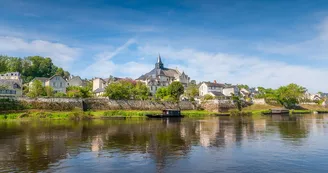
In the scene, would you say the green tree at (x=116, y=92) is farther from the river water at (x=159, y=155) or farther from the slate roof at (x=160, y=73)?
the slate roof at (x=160, y=73)

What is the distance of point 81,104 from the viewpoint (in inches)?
2798

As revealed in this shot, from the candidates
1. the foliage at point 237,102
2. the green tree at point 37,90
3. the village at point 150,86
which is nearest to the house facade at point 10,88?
the village at point 150,86

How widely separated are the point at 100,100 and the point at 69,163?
57508 millimetres

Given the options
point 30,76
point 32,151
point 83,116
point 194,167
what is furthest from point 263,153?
point 30,76

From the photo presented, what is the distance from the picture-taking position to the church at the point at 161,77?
120912mm

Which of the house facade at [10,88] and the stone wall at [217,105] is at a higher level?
the house facade at [10,88]

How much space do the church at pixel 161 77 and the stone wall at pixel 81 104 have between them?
106ft

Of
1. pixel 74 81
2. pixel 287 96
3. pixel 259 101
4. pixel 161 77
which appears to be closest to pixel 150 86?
pixel 161 77

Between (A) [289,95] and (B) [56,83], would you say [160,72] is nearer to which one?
(B) [56,83]

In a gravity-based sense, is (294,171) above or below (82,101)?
below

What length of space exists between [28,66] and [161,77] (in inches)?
2432

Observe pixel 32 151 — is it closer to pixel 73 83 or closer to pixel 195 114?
pixel 195 114

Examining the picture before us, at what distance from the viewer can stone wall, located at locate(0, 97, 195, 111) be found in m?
62.0

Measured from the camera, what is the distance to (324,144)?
28.3m
